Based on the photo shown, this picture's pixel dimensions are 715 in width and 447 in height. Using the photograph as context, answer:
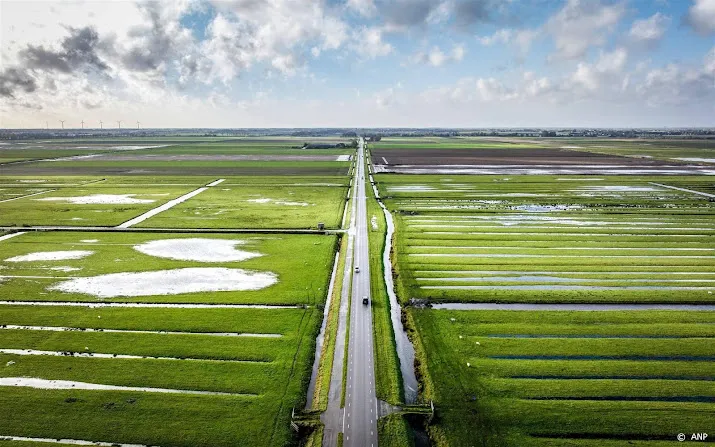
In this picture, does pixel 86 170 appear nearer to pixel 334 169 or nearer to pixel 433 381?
pixel 334 169

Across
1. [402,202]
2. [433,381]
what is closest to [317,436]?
[433,381]

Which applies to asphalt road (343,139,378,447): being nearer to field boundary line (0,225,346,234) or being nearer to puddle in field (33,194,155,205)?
field boundary line (0,225,346,234)

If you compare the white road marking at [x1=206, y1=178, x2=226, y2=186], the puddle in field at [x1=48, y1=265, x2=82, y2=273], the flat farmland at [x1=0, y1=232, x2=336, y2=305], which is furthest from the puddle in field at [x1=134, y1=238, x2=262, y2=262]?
the white road marking at [x1=206, y1=178, x2=226, y2=186]

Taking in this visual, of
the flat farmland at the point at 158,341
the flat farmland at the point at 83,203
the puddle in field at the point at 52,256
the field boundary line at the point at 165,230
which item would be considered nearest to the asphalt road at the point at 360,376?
the flat farmland at the point at 158,341

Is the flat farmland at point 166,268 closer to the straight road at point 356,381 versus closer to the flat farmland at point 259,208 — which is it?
the straight road at point 356,381

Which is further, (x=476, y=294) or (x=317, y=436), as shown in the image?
Result: (x=476, y=294)

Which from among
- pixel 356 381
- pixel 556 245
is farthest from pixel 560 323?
pixel 556 245

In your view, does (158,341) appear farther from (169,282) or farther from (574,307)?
(574,307)
